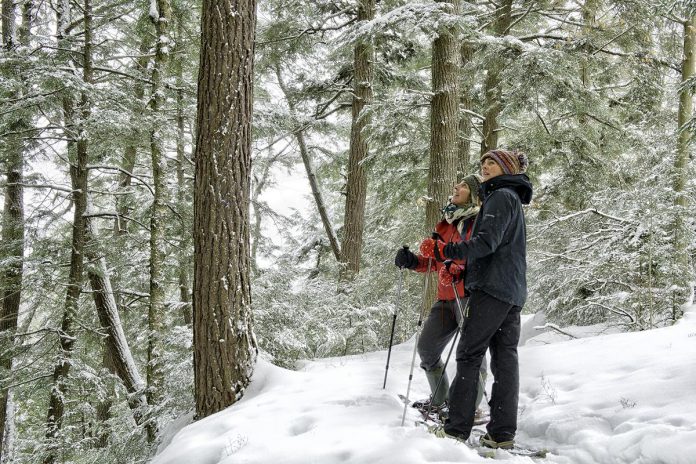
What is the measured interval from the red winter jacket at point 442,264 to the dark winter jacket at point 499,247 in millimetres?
354

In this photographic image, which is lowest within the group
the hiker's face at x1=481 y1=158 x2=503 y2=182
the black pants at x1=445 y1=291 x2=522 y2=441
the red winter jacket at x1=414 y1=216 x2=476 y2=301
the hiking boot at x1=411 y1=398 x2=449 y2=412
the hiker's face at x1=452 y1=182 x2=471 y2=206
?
the hiking boot at x1=411 y1=398 x2=449 y2=412

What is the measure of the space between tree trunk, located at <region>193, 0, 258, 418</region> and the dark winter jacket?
80.2 inches

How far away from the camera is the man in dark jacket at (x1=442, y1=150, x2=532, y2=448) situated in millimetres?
3227

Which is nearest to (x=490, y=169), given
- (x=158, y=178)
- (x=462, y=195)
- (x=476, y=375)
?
(x=462, y=195)

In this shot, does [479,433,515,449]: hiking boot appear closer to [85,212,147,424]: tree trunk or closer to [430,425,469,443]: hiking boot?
[430,425,469,443]: hiking boot

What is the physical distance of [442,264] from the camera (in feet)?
12.5

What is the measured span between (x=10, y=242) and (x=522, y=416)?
867 cm

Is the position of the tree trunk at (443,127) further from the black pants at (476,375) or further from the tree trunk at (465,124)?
the black pants at (476,375)

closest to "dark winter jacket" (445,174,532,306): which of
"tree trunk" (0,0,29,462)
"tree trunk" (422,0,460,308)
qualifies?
"tree trunk" (422,0,460,308)

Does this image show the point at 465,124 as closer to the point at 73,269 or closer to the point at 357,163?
the point at 357,163

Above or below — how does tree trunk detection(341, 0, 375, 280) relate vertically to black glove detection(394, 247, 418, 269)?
above

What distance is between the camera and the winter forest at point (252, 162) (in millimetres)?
4480

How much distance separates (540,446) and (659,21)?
8.25 m

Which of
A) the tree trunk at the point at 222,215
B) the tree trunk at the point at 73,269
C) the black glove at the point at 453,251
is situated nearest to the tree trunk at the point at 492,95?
the tree trunk at the point at 222,215
